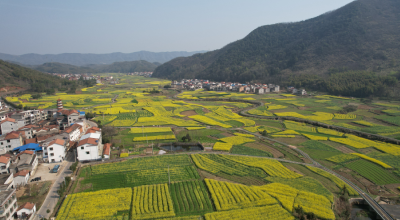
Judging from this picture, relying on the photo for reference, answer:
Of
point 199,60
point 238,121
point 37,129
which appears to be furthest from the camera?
point 199,60

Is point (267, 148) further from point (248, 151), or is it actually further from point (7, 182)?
point (7, 182)

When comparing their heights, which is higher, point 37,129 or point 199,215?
point 37,129

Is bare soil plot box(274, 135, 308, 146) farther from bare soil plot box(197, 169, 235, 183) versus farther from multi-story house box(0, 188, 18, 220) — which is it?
multi-story house box(0, 188, 18, 220)

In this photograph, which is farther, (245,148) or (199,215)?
(245,148)

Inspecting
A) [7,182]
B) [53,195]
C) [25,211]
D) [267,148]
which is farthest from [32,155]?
[267,148]

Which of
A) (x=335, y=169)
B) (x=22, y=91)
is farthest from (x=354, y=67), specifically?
(x=22, y=91)

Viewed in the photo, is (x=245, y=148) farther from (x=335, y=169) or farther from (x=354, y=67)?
(x=354, y=67)
